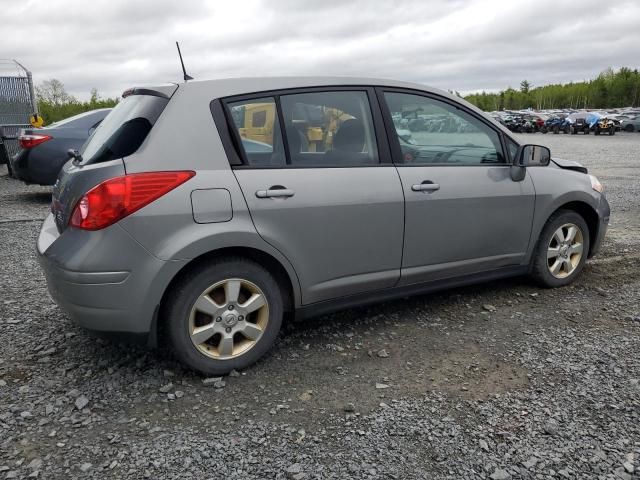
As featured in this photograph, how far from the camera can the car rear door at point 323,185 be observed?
3.24 m

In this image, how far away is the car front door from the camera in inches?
148

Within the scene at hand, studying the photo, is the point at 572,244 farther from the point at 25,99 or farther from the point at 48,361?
the point at 25,99

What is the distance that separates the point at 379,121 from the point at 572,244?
85.0 inches

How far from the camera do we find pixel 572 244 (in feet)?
15.5

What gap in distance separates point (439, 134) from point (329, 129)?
958 mm

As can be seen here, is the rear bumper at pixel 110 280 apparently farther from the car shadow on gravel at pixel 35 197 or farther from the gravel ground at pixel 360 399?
the car shadow on gravel at pixel 35 197

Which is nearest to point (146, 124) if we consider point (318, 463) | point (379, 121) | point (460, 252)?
point (379, 121)

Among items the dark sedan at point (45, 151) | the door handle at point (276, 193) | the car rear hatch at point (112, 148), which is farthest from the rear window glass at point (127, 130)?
the dark sedan at point (45, 151)

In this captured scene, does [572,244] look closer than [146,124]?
No

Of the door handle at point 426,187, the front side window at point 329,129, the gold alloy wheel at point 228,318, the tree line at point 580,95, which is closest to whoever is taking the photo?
the gold alloy wheel at point 228,318

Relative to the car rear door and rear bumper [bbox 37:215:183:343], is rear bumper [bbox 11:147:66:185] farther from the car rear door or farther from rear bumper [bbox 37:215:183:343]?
the car rear door

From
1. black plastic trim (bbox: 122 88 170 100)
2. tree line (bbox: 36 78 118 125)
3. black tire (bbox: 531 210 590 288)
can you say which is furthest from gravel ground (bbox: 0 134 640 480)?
tree line (bbox: 36 78 118 125)

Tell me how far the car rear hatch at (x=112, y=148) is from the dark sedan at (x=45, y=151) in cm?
566

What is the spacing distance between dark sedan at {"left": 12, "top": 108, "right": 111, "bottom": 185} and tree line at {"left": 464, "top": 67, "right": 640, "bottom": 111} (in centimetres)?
6648
